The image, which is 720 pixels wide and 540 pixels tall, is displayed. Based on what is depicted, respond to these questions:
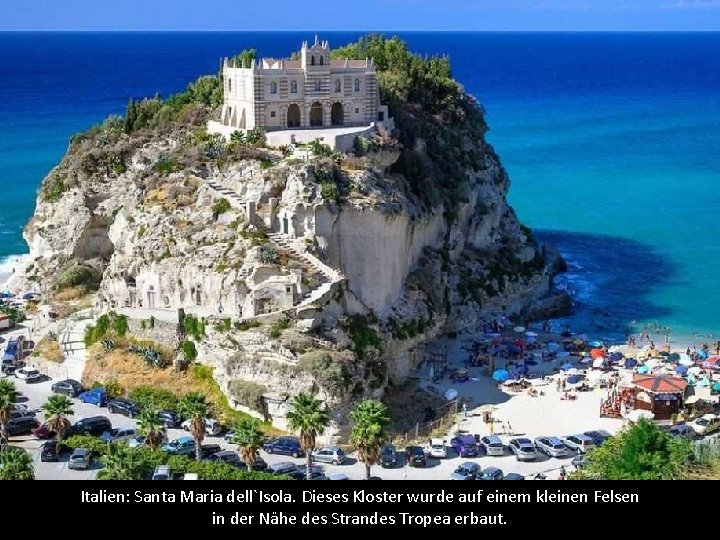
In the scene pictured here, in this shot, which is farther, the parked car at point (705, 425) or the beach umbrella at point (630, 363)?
the beach umbrella at point (630, 363)

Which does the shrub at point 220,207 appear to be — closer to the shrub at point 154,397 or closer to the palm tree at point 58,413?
the shrub at point 154,397

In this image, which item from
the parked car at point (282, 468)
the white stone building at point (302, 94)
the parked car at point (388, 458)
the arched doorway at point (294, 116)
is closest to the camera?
the parked car at point (282, 468)

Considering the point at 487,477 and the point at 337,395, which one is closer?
the point at 487,477

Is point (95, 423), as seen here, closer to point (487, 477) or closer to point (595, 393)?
point (487, 477)

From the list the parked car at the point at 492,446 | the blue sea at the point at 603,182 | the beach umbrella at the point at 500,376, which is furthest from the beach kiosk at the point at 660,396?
the blue sea at the point at 603,182

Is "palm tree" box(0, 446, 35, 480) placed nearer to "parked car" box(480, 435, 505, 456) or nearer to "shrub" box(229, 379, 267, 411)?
→ "shrub" box(229, 379, 267, 411)
